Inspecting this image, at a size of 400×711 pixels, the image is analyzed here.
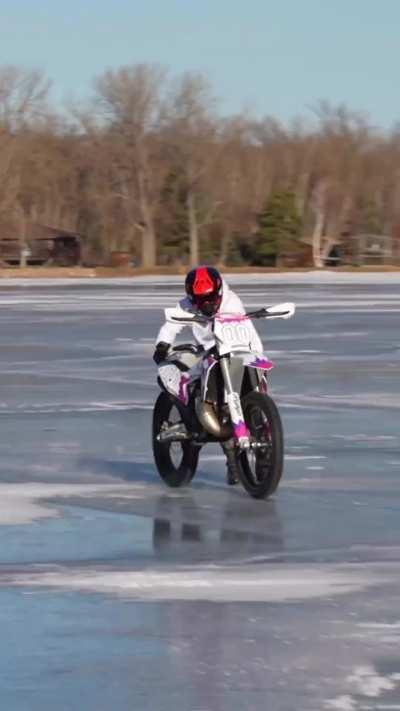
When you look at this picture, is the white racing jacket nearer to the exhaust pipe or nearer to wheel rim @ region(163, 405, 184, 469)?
the exhaust pipe

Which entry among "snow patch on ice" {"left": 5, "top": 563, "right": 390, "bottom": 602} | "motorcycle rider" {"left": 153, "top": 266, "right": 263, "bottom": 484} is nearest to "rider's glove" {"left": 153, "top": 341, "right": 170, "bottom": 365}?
"motorcycle rider" {"left": 153, "top": 266, "right": 263, "bottom": 484}

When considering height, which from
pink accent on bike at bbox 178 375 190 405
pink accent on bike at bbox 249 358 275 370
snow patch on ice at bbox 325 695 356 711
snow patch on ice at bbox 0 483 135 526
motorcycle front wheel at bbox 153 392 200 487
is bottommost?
snow patch on ice at bbox 0 483 135 526

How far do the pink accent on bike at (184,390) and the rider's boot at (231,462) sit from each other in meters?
0.41

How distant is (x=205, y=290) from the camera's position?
33.8 feet

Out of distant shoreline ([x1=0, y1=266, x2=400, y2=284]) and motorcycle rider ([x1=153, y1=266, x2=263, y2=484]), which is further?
distant shoreline ([x1=0, y1=266, x2=400, y2=284])

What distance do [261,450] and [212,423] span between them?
17.2 inches

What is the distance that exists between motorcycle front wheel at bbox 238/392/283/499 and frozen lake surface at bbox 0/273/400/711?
0.13m

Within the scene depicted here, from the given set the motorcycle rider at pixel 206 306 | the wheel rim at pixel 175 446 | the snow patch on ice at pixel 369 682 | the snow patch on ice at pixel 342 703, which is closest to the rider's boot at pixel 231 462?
the motorcycle rider at pixel 206 306

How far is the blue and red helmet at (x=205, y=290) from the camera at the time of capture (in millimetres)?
10312

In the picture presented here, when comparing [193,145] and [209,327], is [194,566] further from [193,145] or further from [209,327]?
[193,145]

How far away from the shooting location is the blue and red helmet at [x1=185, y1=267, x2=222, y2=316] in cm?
1031

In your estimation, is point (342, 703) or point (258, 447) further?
point (258, 447)

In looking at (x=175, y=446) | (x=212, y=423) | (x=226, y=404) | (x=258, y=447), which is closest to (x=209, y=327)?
(x=226, y=404)

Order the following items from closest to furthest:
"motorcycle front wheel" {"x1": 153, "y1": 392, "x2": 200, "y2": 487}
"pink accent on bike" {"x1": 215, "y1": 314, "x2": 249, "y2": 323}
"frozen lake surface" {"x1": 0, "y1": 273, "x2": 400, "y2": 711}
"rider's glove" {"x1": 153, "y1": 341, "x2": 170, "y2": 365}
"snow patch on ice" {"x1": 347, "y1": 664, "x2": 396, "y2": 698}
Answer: "snow patch on ice" {"x1": 347, "y1": 664, "x2": 396, "y2": 698} → "frozen lake surface" {"x1": 0, "y1": 273, "x2": 400, "y2": 711} → "pink accent on bike" {"x1": 215, "y1": 314, "x2": 249, "y2": 323} → "rider's glove" {"x1": 153, "y1": 341, "x2": 170, "y2": 365} → "motorcycle front wheel" {"x1": 153, "y1": 392, "x2": 200, "y2": 487}
